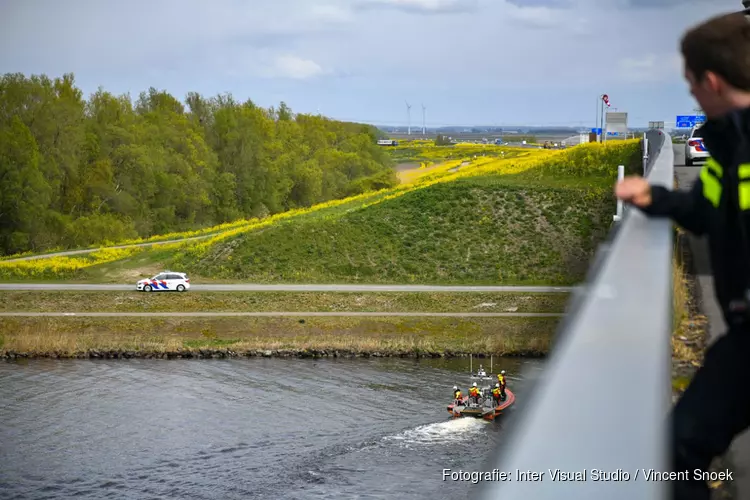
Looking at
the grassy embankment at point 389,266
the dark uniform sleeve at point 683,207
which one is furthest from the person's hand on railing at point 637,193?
the grassy embankment at point 389,266

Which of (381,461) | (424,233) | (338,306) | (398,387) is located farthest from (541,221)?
(381,461)

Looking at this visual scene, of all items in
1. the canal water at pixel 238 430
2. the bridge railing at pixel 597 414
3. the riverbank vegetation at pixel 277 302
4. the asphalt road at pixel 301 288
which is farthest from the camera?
the asphalt road at pixel 301 288

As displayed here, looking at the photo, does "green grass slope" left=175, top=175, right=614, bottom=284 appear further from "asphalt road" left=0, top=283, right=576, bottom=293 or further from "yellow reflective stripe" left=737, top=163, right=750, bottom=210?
"yellow reflective stripe" left=737, top=163, right=750, bottom=210

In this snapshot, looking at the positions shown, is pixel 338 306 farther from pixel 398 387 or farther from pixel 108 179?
pixel 108 179

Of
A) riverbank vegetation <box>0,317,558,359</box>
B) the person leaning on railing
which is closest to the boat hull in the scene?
riverbank vegetation <box>0,317,558,359</box>

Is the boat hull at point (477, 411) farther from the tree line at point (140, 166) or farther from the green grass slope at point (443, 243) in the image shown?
the tree line at point (140, 166)

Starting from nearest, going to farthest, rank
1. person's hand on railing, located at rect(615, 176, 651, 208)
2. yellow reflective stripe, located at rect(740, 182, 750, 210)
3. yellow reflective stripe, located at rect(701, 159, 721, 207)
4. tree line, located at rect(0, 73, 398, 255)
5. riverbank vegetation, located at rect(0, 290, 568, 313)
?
yellow reflective stripe, located at rect(740, 182, 750, 210) → yellow reflective stripe, located at rect(701, 159, 721, 207) → person's hand on railing, located at rect(615, 176, 651, 208) → riverbank vegetation, located at rect(0, 290, 568, 313) → tree line, located at rect(0, 73, 398, 255)
